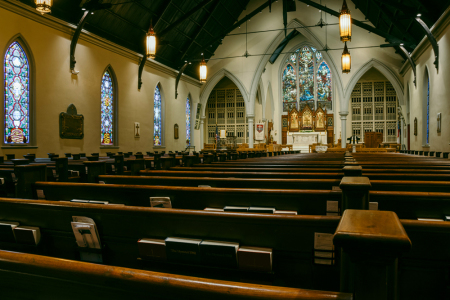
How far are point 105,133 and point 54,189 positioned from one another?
30.3ft

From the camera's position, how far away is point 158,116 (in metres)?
13.7

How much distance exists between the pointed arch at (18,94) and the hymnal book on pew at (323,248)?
843 centimetres

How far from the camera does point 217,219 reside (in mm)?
1152

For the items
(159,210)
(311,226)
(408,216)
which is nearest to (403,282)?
(311,226)

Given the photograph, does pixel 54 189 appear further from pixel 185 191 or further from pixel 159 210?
pixel 159 210

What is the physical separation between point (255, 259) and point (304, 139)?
18.8 metres

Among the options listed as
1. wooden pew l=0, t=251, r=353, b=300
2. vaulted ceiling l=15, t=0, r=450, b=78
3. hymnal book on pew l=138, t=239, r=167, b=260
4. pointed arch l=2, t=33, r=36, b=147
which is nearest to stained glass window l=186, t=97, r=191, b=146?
vaulted ceiling l=15, t=0, r=450, b=78

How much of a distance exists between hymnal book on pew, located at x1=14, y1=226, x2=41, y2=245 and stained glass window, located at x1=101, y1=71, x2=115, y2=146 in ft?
32.0

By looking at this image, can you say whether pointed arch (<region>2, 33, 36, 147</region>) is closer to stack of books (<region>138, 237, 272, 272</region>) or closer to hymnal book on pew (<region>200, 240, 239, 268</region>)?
stack of books (<region>138, 237, 272, 272</region>)

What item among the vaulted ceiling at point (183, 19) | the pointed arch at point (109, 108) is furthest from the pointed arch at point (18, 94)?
the pointed arch at point (109, 108)

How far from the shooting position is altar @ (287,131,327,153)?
1917 cm

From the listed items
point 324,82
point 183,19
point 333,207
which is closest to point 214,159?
point 333,207

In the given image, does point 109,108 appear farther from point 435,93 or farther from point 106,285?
point 106,285

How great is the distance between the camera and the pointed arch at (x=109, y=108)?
422 inches
